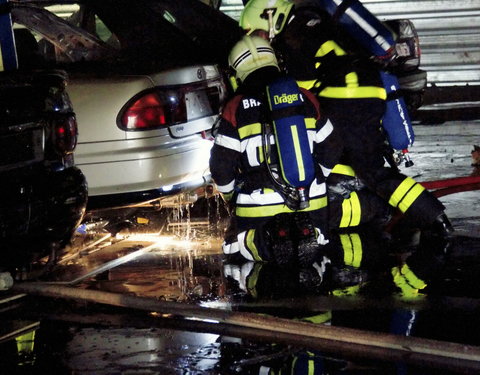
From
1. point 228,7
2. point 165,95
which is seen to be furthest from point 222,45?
point 228,7

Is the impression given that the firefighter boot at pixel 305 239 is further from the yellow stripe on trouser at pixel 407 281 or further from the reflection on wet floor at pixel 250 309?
the yellow stripe on trouser at pixel 407 281

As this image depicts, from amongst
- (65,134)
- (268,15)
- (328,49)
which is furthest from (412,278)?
(65,134)

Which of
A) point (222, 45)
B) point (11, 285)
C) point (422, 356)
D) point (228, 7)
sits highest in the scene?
point (228, 7)

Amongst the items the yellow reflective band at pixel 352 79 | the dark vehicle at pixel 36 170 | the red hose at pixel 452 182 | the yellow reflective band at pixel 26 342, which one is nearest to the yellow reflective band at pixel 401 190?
the yellow reflective band at pixel 352 79

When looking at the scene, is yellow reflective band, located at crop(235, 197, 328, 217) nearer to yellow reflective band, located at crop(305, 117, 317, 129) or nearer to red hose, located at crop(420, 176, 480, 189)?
yellow reflective band, located at crop(305, 117, 317, 129)

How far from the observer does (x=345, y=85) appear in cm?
571

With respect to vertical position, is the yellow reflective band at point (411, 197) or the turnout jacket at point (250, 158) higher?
the turnout jacket at point (250, 158)

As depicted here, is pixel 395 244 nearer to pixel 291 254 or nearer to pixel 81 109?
pixel 291 254

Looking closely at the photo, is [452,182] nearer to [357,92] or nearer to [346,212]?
[346,212]

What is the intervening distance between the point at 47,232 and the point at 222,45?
3040mm

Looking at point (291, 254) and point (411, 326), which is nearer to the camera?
point (411, 326)

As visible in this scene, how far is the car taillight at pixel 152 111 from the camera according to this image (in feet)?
17.7

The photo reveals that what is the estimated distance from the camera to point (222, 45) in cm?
675

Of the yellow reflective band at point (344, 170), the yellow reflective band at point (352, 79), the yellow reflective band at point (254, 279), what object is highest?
the yellow reflective band at point (352, 79)
